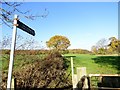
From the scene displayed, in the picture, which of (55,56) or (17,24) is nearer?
(17,24)

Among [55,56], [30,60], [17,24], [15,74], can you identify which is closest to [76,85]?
[17,24]

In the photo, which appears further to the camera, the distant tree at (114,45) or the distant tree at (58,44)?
the distant tree at (114,45)

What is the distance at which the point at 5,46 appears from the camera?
326 inches

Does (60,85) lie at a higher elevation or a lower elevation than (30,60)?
lower

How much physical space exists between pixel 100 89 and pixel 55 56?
13.3 feet

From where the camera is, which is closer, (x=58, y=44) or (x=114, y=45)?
(x=58, y=44)

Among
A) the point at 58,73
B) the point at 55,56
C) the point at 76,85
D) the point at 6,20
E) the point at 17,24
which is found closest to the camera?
the point at 17,24

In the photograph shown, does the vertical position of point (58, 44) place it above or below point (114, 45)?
below

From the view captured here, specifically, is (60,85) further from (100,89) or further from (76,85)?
(76,85)

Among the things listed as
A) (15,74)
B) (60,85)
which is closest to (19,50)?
(15,74)

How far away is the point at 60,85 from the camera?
916 cm

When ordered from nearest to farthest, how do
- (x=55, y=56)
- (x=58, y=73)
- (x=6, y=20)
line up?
(x=6, y=20), (x=58, y=73), (x=55, y=56)

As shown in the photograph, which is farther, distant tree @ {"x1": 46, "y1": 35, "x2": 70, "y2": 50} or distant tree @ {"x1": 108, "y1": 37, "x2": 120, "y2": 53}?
distant tree @ {"x1": 108, "y1": 37, "x2": 120, "y2": 53}

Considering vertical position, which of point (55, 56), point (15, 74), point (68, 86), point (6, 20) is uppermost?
point (6, 20)
